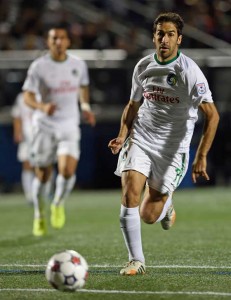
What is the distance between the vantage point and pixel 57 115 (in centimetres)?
1192

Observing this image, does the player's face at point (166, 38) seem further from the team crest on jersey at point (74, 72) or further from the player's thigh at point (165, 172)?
the team crest on jersey at point (74, 72)

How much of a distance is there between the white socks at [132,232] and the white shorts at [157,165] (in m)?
0.42

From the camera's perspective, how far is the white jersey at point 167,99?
754 centimetres

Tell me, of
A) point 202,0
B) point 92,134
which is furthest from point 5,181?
point 202,0

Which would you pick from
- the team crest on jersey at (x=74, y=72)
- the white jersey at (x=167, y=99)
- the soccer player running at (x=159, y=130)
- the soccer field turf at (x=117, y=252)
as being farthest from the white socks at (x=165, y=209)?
the team crest on jersey at (x=74, y=72)

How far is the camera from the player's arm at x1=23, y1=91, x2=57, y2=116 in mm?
10820

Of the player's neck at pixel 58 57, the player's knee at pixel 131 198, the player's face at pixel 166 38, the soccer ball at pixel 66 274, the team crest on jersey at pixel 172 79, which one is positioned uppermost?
the player's face at pixel 166 38

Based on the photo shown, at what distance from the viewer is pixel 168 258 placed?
8.47 metres

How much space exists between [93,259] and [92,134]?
11004mm

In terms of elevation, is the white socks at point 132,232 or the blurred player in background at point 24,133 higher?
the white socks at point 132,232

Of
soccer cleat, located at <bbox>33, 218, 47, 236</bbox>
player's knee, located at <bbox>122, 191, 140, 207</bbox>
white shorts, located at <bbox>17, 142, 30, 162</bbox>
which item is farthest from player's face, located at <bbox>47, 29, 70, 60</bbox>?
white shorts, located at <bbox>17, 142, 30, 162</bbox>

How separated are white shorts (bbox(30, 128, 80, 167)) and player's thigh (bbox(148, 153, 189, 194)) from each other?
3849 mm

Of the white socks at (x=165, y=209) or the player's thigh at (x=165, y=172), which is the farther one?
the white socks at (x=165, y=209)

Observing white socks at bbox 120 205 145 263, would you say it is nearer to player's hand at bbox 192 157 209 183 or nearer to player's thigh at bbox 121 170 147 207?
player's thigh at bbox 121 170 147 207
